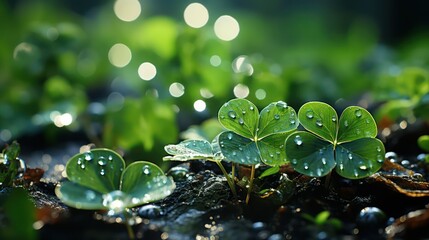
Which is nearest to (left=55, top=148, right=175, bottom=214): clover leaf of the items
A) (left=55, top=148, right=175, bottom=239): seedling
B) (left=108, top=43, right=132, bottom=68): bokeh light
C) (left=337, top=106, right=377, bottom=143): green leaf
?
(left=55, top=148, right=175, bottom=239): seedling

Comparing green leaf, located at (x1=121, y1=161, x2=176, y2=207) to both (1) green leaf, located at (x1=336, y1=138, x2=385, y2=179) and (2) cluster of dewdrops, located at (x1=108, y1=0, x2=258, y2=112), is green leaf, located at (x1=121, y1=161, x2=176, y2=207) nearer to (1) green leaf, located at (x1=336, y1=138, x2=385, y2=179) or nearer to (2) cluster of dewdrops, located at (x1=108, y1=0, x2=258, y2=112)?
(1) green leaf, located at (x1=336, y1=138, x2=385, y2=179)

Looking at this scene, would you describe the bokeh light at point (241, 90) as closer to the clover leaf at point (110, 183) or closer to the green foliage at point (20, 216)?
the clover leaf at point (110, 183)

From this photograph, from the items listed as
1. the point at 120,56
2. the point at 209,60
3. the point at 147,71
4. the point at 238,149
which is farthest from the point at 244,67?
the point at 238,149

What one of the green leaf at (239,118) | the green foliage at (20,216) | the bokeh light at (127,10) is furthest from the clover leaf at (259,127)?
the bokeh light at (127,10)

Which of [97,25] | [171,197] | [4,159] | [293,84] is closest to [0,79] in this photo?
[97,25]

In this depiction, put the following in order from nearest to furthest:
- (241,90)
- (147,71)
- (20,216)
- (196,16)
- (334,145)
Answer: (20,216)
(334,145)
(241,90)
(147,71)
(196,16)

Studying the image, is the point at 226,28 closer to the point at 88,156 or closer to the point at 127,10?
the point at 127,10
